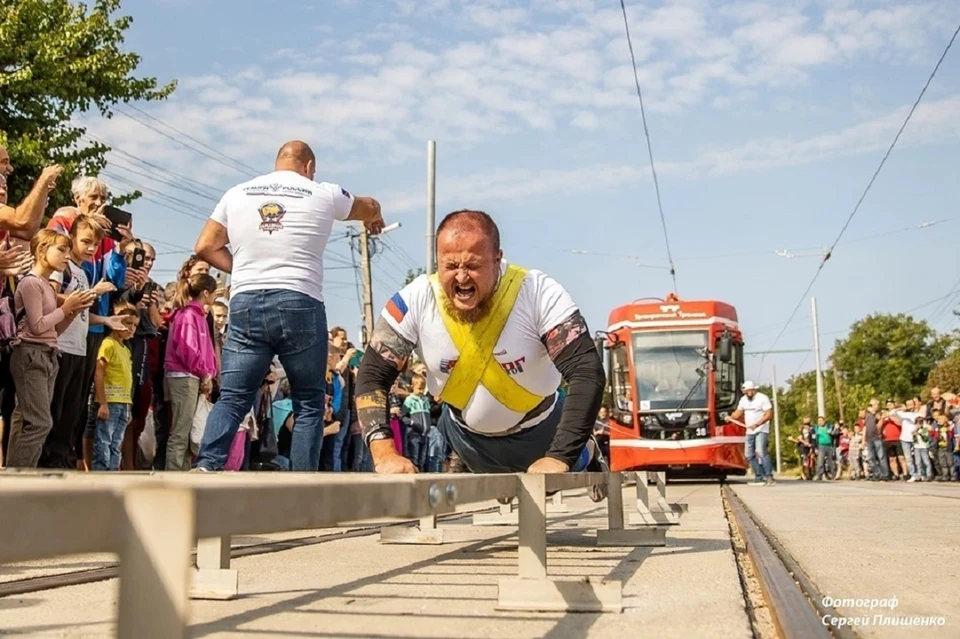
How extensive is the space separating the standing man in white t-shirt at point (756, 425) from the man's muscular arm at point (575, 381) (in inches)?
582

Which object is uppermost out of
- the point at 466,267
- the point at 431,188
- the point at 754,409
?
the point at 431,188

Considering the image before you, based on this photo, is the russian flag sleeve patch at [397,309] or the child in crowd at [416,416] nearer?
the russian flag sleeve patch at [397,309]

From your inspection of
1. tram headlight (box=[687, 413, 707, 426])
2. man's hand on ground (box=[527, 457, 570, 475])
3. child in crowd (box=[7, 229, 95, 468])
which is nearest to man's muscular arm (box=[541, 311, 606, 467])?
man's hand on ground (box=[527, 457, 570, 475])

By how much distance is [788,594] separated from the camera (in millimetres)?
3613

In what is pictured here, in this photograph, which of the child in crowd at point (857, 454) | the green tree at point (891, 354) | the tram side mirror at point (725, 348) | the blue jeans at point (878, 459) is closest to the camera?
the tram side mirror at point (725, 348)

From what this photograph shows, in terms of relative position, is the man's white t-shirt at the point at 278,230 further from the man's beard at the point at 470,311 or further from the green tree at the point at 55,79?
the green tree at the point at 55,79

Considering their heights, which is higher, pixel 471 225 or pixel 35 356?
pixel 471 225

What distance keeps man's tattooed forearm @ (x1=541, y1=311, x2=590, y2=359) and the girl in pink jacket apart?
4.65 m

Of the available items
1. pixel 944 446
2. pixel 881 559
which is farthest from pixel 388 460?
pixel 944 446

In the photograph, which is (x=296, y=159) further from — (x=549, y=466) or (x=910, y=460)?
(x=910, y=460)

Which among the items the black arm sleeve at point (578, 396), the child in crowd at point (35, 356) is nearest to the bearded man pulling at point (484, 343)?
the black arm sleeve at point (578, 396)

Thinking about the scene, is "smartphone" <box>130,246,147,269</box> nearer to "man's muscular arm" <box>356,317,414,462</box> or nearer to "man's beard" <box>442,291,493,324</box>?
"man's muscular arm" <box>356,317,414,462</box>

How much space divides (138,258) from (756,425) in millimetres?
13636

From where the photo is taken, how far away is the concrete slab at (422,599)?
2969 millimetres
